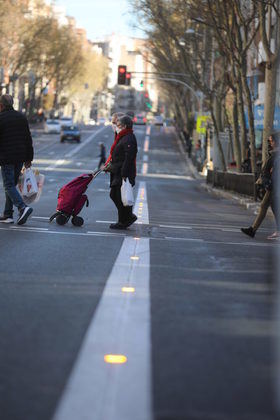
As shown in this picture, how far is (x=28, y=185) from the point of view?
47.0 ft

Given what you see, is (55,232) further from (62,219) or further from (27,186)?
(27,186)

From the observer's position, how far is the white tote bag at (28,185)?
1427 cm

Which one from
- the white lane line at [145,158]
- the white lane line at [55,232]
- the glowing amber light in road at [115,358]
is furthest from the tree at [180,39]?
the glowing amber light in road at [115,358]

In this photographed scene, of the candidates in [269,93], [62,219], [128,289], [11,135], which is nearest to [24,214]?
[62,219]

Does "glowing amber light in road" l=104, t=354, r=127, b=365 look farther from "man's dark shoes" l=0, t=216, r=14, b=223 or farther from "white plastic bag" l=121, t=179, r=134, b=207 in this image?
"man's dark shoes" l=0, t=216, r=14, b=223

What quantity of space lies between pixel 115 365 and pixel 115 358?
0.48 feet

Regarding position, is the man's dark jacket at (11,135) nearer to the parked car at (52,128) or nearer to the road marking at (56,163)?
the road marking at (56,163)

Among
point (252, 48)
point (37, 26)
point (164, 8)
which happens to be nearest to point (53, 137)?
point (37, 26)

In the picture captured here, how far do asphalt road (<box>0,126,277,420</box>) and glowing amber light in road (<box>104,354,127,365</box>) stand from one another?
0.04 meters

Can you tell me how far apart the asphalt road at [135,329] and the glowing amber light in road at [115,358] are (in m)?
0.04

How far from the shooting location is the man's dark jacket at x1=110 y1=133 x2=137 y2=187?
45.4ft

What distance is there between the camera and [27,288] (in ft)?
25.2

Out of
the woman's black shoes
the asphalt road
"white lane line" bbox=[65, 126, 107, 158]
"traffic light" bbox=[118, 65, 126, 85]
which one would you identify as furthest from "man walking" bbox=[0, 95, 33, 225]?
"white lane line" bbox=[65, 126, 107, 158]

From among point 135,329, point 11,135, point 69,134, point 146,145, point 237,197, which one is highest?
point 11,135
